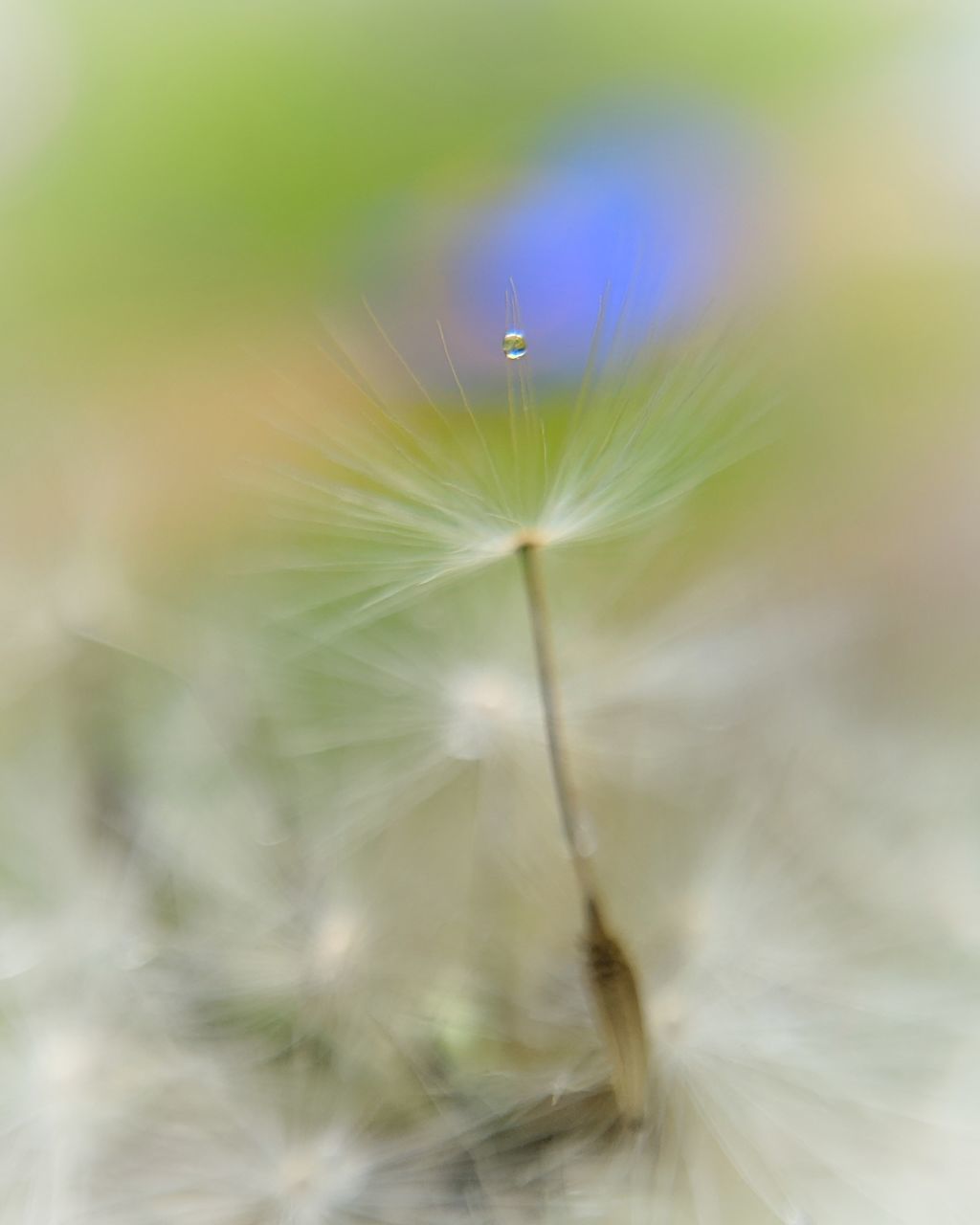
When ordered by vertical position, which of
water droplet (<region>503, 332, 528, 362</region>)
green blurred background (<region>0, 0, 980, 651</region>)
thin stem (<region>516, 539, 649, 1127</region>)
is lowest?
thin stem (<region>516, 539, 649, 1127</region>)

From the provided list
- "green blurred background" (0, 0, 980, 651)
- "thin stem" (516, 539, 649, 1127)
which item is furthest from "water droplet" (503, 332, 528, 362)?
"green blurred background" (0, 0, 980, 651)

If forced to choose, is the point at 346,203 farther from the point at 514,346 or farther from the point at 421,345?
the point at 514,346

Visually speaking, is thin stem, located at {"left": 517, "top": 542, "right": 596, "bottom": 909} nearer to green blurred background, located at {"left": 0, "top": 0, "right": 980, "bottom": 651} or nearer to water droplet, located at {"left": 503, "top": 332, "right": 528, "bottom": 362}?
water droplet, located at {"left": 503, "top": 332, "right": 528, "bottom": 362}

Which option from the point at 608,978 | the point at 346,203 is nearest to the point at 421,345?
the point at 346,203

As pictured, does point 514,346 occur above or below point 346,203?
below

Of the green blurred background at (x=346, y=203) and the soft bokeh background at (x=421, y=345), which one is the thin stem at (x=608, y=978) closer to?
the soft bokeh background at (x=421, y=345)

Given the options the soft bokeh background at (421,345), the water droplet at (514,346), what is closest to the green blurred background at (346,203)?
the soft bokeh background at (421,345)

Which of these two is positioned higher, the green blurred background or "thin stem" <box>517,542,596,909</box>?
the green blurred background

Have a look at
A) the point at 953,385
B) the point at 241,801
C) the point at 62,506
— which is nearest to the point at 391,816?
the point at 241,801

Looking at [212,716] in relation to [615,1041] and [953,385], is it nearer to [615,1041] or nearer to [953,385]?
[615,1041]
